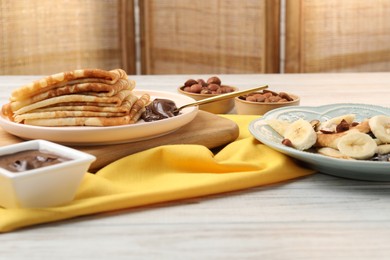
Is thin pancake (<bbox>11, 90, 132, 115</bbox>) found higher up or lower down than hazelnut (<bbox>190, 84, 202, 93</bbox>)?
higher up

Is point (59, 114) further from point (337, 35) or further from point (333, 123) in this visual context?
point (337, 35)

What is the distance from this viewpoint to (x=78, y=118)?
1.23 meters

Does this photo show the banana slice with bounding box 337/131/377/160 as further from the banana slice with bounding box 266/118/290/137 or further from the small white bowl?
the small white bowl

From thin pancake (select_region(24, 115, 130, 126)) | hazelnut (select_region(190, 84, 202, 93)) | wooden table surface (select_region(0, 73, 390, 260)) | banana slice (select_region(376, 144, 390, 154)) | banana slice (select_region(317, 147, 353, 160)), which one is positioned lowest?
wooden table surface (select_region(0, 73, 390, 260))

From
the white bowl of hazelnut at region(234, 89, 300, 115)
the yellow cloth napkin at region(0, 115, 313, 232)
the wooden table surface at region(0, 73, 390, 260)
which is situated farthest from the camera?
the white bowl of hazelnut at region(234, 89, 300, 115)

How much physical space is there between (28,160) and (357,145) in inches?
19.6

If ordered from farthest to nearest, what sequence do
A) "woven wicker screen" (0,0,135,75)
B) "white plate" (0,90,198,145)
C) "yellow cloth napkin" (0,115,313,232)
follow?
"woven wicker screen" (0,0,135,75), "white plate" (0,90,198,145), "yellow cloth napkin" (0,115,313,232)

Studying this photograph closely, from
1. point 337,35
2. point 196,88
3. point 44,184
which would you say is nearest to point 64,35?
point 337,35

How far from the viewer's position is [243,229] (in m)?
0.92

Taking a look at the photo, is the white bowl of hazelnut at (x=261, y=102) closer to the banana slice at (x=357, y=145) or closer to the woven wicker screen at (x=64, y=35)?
the banana slice at (x=357, y=145)

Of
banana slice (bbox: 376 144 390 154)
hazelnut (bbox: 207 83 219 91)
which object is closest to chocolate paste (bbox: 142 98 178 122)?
hazelnut (bbox: 207 83 219 91)

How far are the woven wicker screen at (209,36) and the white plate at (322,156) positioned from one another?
149cm

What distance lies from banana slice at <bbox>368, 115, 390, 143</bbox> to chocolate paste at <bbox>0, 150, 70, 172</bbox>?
490 mm

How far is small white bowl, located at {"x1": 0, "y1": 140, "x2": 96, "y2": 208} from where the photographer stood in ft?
3.02
